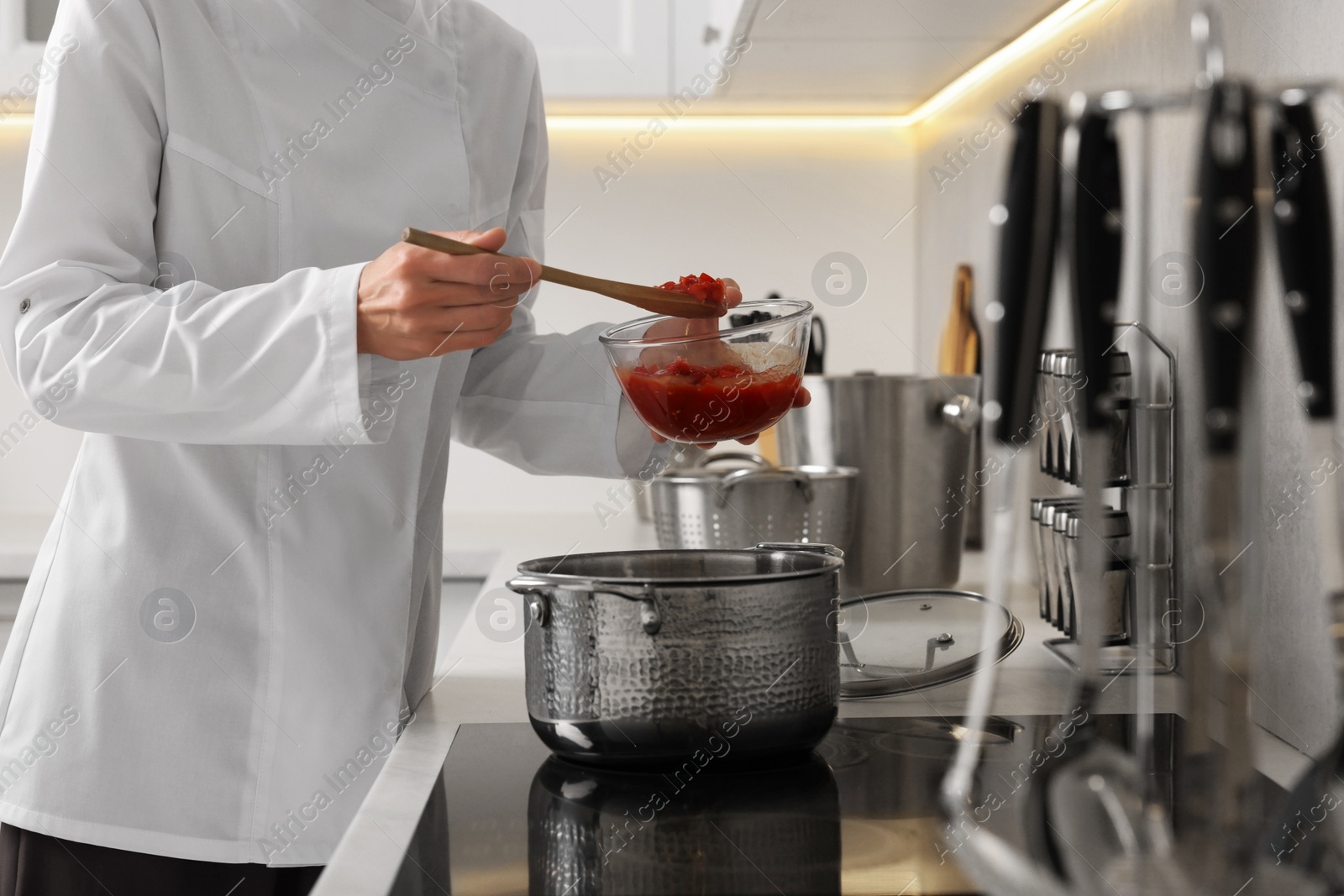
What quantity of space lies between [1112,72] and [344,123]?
27.3 inches

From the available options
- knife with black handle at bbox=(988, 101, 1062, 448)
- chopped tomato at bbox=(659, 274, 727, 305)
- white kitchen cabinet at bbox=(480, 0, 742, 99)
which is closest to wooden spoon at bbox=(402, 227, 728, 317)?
chopped tomato at bbox=(659, 274, 727, 305)

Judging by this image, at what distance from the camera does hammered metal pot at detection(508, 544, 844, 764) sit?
61 cm

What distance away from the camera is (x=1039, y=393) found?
3.15 ft

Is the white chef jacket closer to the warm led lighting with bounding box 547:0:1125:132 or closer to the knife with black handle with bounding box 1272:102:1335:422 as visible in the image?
the knife with black handle with bounding box 1272:102:1335:422

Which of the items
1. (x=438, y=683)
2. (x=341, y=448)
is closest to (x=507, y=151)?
(x=341, y=448)

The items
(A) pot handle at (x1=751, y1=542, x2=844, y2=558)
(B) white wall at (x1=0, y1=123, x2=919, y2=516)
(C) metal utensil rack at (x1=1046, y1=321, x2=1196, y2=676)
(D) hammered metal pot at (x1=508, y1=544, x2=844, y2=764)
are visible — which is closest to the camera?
(D) hammered metal pot at (x1=508, y1=544, x2=844, y2=764)

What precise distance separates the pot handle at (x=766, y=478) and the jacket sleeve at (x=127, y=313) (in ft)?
1.83

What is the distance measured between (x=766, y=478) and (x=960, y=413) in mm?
241

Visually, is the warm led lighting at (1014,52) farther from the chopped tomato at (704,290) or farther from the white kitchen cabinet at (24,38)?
the white kitchen cabinet at (24,38)

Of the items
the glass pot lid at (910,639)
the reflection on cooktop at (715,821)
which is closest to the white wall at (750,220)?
the glass pot lid at (910,639)

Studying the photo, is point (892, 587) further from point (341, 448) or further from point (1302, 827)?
point (1302, 827)

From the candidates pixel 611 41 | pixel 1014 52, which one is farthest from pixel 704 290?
pixel 611 41

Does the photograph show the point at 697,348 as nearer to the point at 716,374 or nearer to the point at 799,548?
the point at 716,374

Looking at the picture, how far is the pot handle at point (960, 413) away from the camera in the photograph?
1.27 meters
